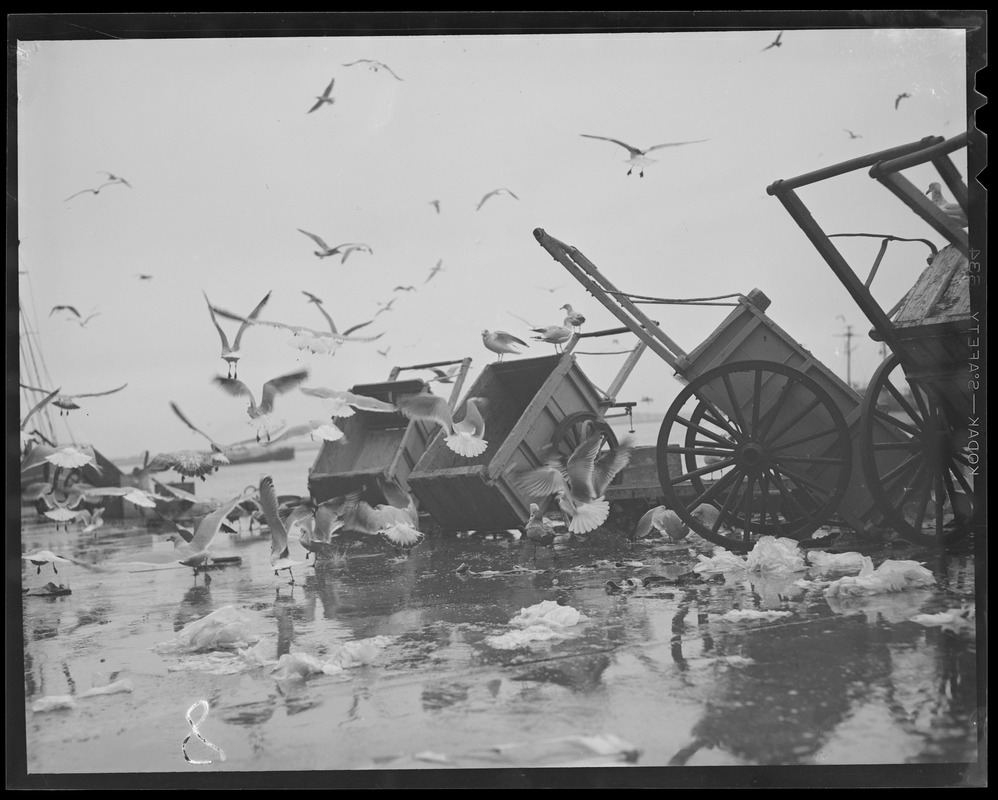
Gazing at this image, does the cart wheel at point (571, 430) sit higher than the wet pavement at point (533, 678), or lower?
higher

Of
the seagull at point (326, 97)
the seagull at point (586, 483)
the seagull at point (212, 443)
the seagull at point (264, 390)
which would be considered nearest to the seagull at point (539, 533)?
the seagull at point (586, 483)

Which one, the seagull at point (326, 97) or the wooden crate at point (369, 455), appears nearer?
the seagull at point (326, 97)

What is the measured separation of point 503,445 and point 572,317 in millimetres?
931

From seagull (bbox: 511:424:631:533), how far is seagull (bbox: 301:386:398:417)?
39.0 inches

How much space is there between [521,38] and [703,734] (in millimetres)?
2878

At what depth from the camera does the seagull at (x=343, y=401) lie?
4.29 meters

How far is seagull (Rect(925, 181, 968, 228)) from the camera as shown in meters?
3.77

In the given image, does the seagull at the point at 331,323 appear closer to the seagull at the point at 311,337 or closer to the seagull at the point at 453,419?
the seagull at the point at 311,337

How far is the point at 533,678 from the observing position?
3.32m

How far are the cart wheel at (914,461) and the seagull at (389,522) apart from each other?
2.45m

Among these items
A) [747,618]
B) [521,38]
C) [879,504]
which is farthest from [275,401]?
[879,504]

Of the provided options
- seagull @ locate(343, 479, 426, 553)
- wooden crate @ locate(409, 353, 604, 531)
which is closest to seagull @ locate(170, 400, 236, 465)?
seagull @ locate(343, 479, 426, 553)

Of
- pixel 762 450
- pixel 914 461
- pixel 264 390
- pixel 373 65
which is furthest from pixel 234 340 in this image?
pixel 914 461

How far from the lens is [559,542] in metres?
4.89
